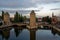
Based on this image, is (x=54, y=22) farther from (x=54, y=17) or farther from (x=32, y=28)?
(x=32, y=28)

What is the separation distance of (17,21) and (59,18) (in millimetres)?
30172

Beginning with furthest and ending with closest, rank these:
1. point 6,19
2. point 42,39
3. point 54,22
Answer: point 54,22 < point 6,19 < point 42,39

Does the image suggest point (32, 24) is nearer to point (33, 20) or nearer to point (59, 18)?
point (33, 20)

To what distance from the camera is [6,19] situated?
82.8 m

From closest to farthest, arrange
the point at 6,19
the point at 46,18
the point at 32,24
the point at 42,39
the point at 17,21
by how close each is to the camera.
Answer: the point at 42,39
the point at 32,24
the point at 6,19
the point at 17,21
the point at 46,18

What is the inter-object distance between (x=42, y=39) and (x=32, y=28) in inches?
1024

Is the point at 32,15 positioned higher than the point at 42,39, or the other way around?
the point at 32,15

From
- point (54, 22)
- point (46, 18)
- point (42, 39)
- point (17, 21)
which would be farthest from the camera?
point (46, 18)

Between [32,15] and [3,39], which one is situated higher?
[32,15]

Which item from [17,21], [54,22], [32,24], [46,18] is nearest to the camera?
[32,24]

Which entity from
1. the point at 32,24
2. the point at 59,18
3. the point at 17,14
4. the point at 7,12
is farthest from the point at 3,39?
the point at 59,18

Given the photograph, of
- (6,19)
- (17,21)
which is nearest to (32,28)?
(6,19)

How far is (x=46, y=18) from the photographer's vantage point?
10494cm

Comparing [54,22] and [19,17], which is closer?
[54,22]
